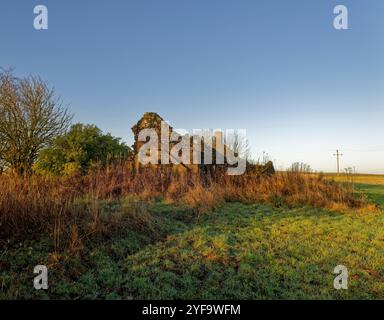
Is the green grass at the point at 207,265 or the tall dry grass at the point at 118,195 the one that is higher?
the tall dry grass at the point at 118,195

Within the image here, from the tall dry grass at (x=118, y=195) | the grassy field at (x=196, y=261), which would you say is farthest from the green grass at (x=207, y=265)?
the tall dry grass at (x=118, y=195)

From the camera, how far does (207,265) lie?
12.6ft

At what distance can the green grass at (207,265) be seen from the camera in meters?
3.19

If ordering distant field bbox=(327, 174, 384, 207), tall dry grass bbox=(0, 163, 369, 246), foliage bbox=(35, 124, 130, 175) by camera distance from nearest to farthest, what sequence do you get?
tall dry grass bbox=(0, 163, 369, 246) → distant field bbox=(327, 174, 384, 207) → foliage bbox=(35, 124, 130, 175)

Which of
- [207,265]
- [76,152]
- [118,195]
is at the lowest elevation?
[207,265]

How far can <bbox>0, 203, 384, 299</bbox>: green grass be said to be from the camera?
3.19 m

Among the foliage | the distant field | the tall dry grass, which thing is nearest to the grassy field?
the tall dry grass

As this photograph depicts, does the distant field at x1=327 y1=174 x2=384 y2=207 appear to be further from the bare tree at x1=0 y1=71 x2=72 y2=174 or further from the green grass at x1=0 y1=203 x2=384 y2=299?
the bare tree at x1=0 y1=71 x2=72 y2=174

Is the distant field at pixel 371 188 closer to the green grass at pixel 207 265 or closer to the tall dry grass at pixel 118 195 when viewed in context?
Answer: the tall dry grass at pixel 118 195

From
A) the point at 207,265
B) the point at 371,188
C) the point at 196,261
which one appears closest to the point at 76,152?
the point at 196,261

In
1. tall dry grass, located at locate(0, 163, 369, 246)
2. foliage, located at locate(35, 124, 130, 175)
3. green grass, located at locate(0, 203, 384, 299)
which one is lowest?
green grass, located at locate(0, 203, 384, 299)

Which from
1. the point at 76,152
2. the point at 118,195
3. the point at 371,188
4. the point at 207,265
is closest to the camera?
the point at 207,265

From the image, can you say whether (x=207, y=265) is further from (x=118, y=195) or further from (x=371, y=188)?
(x=371, y=188)

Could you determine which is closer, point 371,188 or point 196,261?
point 196,261
